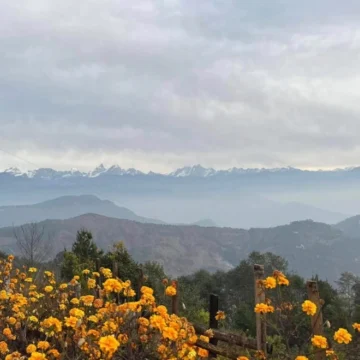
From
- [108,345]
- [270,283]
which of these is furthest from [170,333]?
[270,283]

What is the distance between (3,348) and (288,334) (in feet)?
9.15

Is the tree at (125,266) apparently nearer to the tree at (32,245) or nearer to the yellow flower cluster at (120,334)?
the tree at (32,245)

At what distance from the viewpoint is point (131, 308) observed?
168 inches

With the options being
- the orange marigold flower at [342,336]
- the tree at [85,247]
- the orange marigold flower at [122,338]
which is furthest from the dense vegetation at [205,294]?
the orange marigold flower at [342,336]

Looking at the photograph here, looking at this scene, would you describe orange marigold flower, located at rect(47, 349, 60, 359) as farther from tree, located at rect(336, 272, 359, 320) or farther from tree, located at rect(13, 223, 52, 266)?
tree, located at rect(336, 272, 359, 320)

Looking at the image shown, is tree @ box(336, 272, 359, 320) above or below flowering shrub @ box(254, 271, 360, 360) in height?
below

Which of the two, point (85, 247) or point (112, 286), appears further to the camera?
point (85, 247)

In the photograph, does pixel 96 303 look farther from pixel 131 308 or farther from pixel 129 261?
pixel 129 261

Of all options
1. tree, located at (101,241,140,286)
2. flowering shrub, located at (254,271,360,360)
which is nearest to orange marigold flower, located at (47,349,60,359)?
flowering shrub, located at (254,271,360,360)

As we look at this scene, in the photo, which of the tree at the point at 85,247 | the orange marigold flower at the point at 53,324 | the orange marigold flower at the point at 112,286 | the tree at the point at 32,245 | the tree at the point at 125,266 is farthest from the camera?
the tree at the point at 85,247

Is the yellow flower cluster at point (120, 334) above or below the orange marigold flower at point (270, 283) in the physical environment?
below

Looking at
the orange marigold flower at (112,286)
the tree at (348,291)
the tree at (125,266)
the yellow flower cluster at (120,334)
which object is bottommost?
the tree at (348,291)

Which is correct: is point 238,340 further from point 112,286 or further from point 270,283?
point 112,286

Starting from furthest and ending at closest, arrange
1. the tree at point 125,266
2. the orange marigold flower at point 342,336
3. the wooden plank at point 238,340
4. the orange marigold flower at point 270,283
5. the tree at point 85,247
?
the tree at point 85,247
the tree at point 125,266
the wooden plank at point 238,340
the orange marigold flower at point 270,283
the orange marigold flower at point 342,336
